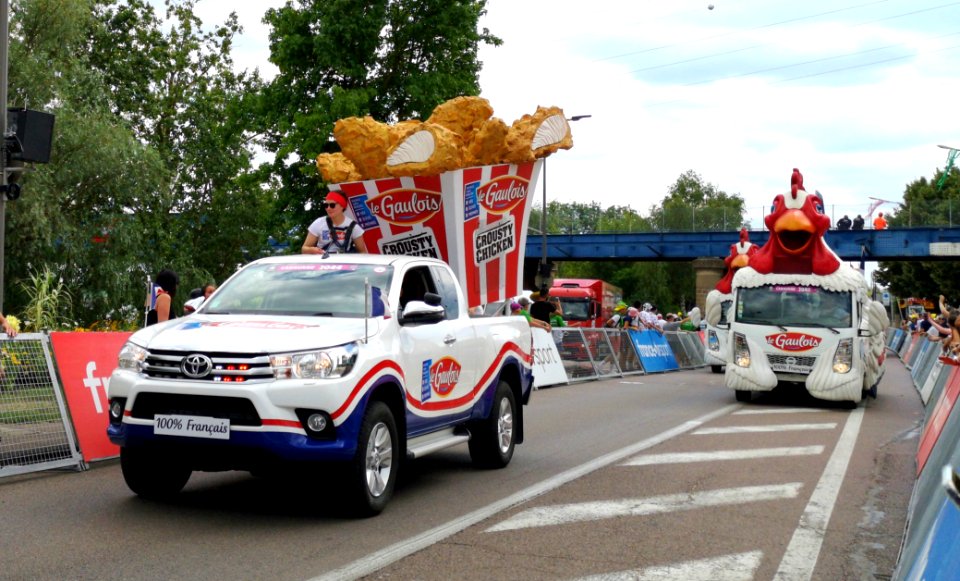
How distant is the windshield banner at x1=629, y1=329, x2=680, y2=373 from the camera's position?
Result: 29.5 metres

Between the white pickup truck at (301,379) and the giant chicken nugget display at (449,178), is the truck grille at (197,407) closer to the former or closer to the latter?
the white pickup truck at (301,379)

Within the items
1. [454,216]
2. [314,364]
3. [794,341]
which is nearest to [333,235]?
[454,216]

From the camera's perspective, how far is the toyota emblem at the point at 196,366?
7.21 meters

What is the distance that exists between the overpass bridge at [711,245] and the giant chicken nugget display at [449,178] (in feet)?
176

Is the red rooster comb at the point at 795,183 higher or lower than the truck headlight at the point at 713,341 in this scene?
higher

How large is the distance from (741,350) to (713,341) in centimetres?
946

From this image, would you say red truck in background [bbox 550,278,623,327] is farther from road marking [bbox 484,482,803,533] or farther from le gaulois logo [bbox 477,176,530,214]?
road marking [bbox 484,482,803,533]

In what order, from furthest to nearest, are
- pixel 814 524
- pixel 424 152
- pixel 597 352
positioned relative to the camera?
pixel 597 352 → pixel 424 152 → pixel 814 524

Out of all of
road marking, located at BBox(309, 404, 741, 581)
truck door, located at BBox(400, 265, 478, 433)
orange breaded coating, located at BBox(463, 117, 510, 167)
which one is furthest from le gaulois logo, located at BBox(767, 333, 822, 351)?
truck door, located at BBox(400, 265, 478, 433)

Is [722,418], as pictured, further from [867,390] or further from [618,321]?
[618,321]

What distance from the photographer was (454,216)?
48.2 feet

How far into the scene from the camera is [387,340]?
8039 mm

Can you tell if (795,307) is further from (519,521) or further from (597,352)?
(519,521)

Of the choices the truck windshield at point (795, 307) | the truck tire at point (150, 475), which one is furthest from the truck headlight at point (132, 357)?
the truck windshield at point (795, 307)
